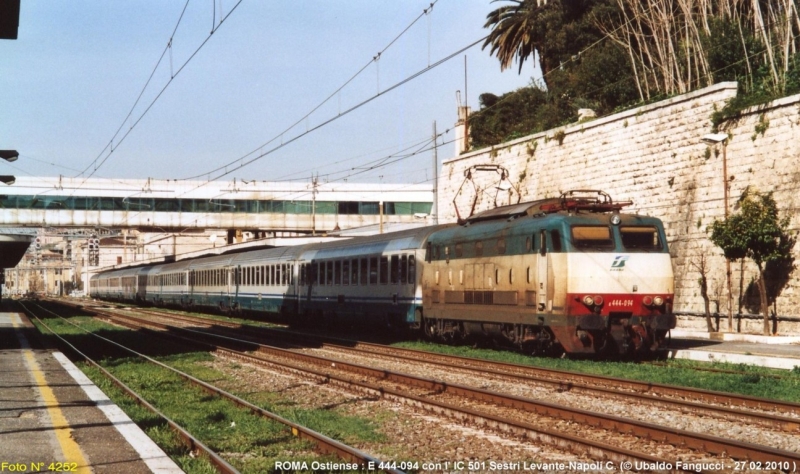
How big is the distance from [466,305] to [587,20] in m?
28.3

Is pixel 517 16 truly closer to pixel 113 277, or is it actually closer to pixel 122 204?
pixel 122 204

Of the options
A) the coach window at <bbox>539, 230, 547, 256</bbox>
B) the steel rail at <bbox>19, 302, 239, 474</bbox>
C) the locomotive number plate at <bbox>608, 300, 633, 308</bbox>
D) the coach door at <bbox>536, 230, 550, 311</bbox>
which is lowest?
the steel rail at <bbox>19, 302, 239, 474</bbox>

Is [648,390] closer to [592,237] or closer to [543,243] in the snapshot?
[592,237]

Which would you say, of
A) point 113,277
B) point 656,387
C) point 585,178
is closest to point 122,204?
point 113,277

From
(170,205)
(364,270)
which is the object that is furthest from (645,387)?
(170,205)

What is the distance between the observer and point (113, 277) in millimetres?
81688

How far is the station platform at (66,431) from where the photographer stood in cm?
851

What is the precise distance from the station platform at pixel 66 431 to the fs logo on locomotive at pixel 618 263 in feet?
32.8

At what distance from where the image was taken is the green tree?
72.3 ft

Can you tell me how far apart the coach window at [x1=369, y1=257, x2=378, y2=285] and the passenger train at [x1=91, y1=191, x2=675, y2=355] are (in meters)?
0.03

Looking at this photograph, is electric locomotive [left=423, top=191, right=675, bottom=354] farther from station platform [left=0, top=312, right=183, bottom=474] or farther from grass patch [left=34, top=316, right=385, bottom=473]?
station platform [left=0, top=312, right=183, bottom=474]

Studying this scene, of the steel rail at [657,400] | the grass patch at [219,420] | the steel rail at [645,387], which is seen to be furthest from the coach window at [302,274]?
the steel rail at [657,400]

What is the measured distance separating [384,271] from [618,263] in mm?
10338

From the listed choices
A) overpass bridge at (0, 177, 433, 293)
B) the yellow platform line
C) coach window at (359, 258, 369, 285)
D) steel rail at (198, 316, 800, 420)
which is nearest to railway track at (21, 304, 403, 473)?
the yellow platform line
